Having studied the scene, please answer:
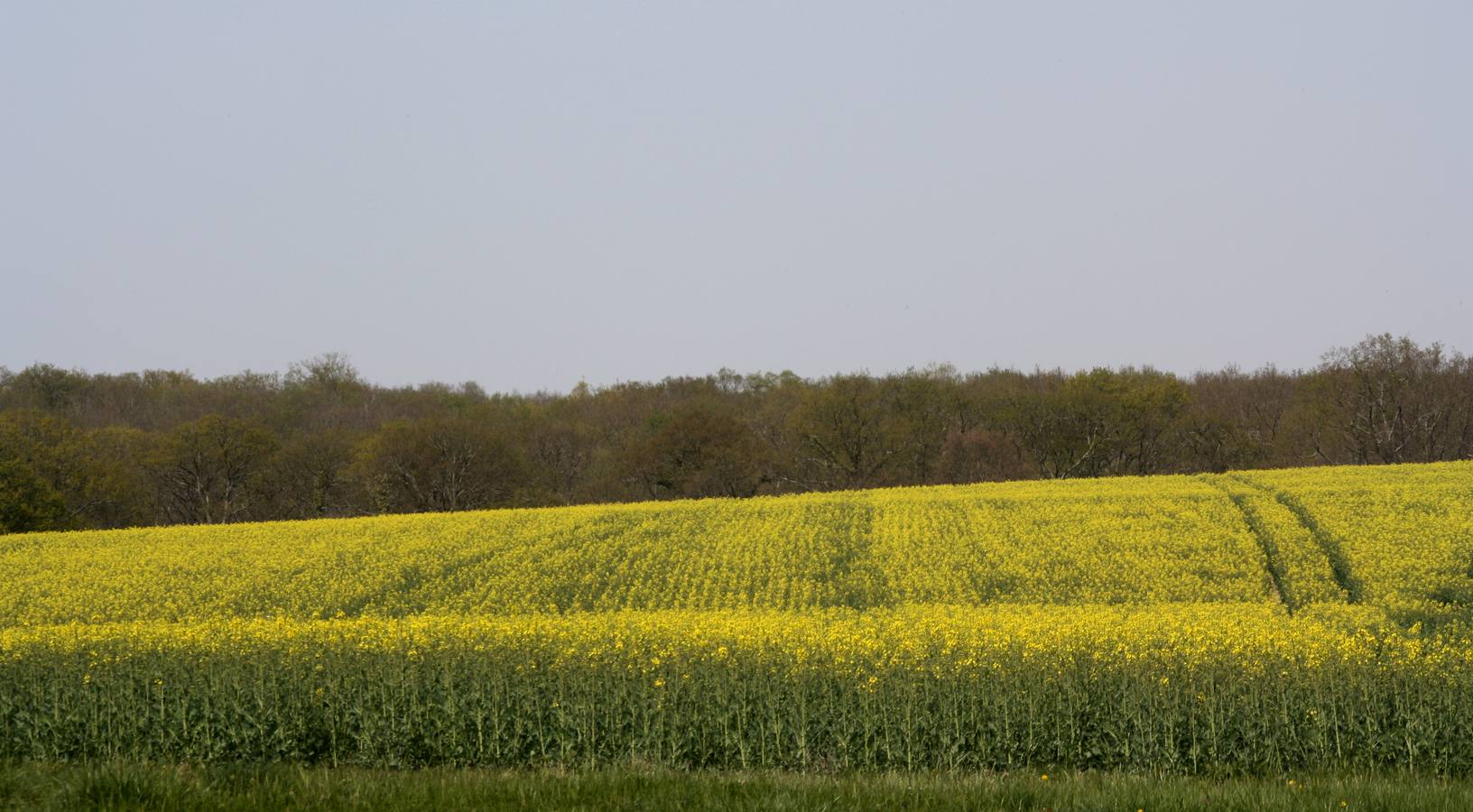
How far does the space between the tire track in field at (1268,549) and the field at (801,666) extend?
119 mm

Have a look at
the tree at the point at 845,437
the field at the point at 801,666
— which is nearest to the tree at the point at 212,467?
the tree at the point at 845,437


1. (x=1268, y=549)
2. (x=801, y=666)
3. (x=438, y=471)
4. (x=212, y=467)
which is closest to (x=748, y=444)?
(x=438, y=471)

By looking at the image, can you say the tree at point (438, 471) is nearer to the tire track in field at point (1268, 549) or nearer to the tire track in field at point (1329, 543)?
the tire track in field at point (1268, 549)

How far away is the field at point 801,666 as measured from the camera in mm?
15344

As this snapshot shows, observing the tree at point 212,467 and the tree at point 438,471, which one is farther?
the tree at point 212,467

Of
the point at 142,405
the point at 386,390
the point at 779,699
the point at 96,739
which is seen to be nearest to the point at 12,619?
the point at 96,739

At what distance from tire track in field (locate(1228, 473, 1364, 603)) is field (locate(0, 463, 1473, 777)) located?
0.19 meters

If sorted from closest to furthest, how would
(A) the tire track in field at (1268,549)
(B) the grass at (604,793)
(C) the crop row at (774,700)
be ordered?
(B) the grass at (604,793), (C) the crop row at (774,700), (A) the tire track in field at (1268,549)

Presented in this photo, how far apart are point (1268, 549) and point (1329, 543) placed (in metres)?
1.57

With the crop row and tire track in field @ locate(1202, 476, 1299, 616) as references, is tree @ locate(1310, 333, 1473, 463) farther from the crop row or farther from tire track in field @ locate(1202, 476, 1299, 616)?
the crop row

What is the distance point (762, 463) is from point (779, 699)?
51.8 m

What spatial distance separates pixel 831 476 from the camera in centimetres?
7212

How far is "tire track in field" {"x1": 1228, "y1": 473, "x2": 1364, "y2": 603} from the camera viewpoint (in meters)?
25.1

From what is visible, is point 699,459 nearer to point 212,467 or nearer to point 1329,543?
point 212,467
